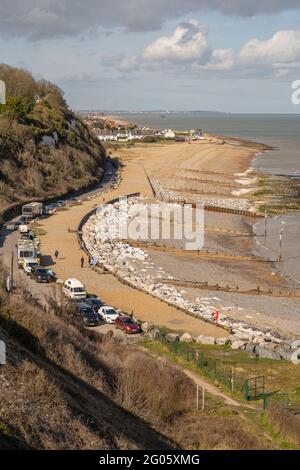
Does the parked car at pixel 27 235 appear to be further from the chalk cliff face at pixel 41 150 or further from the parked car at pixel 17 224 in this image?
the chalk cliff face at pixel 41 150

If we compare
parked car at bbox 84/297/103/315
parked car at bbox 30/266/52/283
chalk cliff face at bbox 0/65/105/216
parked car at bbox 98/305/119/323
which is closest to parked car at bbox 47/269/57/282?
parked car at bbox 30/266/52/283

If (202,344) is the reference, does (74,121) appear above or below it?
above

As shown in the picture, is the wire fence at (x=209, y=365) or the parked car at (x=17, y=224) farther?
the parked car at (x=17, y=224)

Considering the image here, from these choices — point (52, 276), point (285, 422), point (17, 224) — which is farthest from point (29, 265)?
point (285, 422)

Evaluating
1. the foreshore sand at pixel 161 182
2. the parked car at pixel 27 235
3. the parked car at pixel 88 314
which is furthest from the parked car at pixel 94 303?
the parked car at pixel 27 235

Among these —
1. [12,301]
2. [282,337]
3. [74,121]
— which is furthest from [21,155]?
[12,301]

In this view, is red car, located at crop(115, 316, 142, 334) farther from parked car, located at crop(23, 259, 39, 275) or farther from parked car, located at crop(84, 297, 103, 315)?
parked car, located at crop(23, 259, 39, 275)

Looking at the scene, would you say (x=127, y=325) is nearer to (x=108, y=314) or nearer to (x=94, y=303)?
(x=108, y=314)

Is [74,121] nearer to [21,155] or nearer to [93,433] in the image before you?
[21,155]
